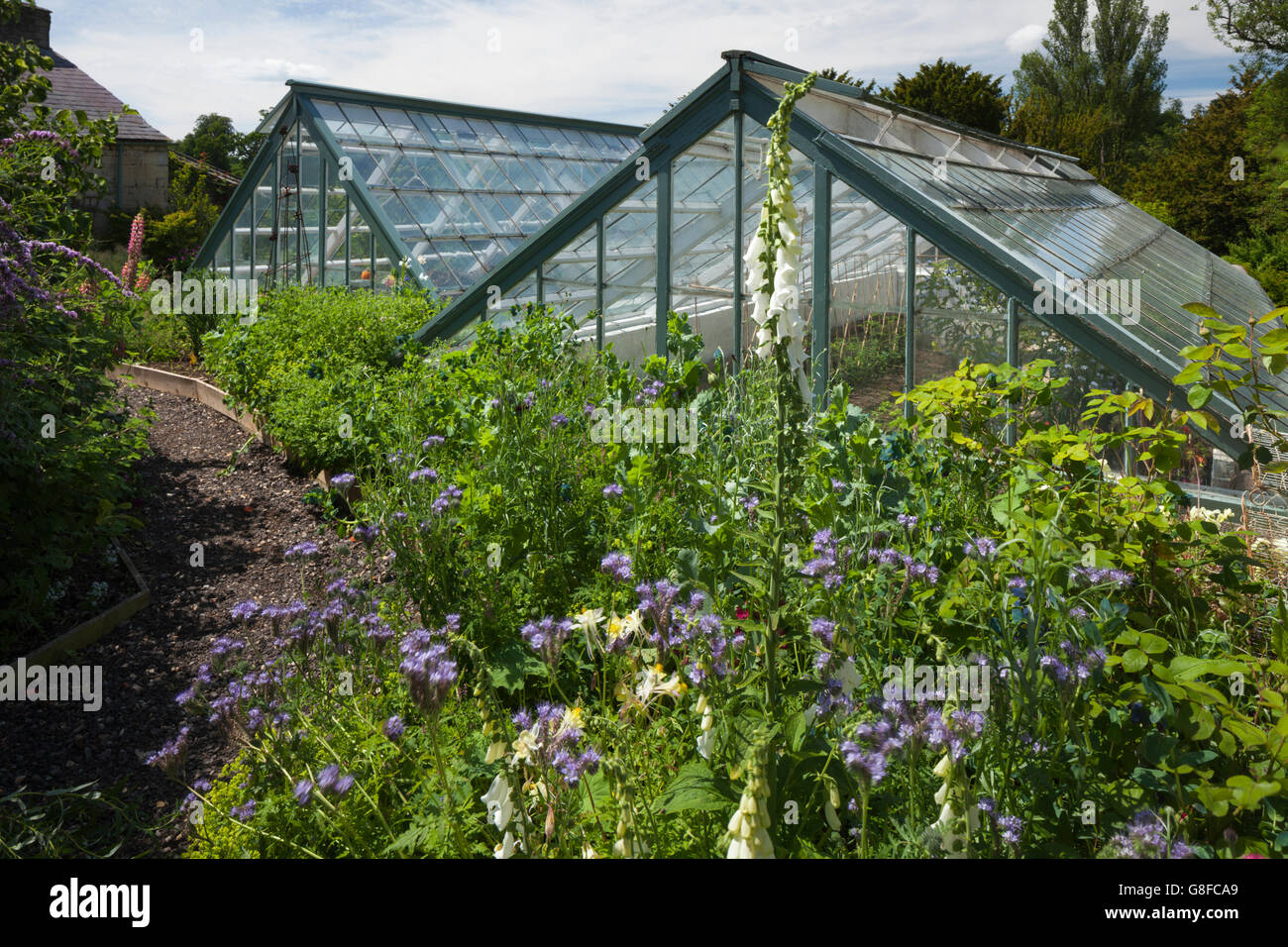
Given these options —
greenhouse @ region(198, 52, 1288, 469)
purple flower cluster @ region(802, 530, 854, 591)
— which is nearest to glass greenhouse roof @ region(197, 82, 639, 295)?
greenhouse @ region(198, 52, 1288, 469)

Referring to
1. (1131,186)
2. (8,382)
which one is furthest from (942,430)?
(1131,186)

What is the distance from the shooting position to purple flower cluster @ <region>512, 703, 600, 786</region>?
2236 millimetres

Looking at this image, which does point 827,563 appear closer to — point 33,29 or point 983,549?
point 983,549

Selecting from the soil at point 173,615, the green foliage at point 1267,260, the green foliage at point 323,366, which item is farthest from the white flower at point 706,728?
the green foliage at point 1267,260

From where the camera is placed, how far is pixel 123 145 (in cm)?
2708

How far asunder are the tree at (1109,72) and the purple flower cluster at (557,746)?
1467 inches

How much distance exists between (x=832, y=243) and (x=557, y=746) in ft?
17.4

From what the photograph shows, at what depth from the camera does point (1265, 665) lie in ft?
9.31

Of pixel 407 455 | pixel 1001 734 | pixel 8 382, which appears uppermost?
pixel 8 382

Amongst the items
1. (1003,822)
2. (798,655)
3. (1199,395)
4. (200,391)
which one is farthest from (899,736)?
(200,391)

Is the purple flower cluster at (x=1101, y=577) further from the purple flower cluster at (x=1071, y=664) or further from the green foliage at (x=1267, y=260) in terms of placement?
the green foliage at (x=1267, y=260)
